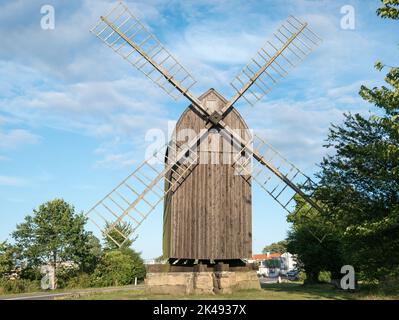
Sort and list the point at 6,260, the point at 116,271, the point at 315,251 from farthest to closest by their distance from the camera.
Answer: the point at 116,271
the point at 6,260
the point at 315,251

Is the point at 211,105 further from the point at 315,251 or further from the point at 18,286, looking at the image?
the point at 18,286

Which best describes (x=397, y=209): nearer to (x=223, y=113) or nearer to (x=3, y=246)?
(x=223, y=113)

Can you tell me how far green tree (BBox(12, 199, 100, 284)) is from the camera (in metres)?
39.3

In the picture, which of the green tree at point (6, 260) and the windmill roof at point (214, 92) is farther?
the green tree at point (6, 260)

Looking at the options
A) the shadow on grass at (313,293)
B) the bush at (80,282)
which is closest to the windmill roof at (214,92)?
the shadow on grass at (313,293)

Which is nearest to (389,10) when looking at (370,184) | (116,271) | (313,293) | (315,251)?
(370,184)

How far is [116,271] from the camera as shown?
39.8 metres

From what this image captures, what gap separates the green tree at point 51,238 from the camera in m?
39.3

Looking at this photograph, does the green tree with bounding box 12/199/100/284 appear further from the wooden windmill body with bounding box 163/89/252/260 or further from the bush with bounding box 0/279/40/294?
the wooden windmill body with bounding box 163/89/252/260

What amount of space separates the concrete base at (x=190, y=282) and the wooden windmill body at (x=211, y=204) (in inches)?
31.7

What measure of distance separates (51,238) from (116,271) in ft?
21.9

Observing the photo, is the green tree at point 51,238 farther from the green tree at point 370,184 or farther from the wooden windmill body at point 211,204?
the green tree at point 370,184
